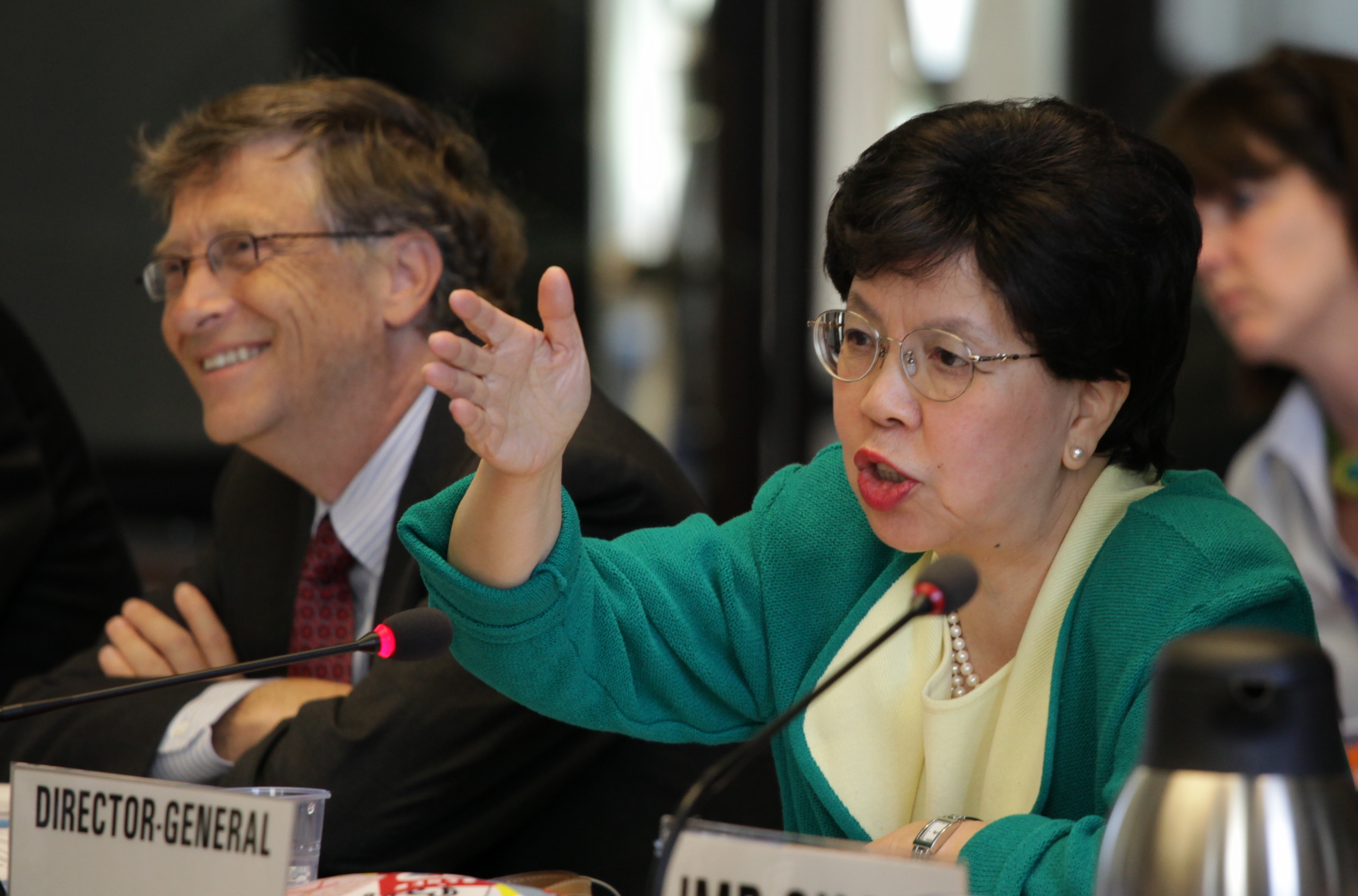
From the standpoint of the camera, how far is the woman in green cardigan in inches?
44.3

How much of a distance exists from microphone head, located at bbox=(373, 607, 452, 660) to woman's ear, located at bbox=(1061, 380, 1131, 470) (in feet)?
1.90

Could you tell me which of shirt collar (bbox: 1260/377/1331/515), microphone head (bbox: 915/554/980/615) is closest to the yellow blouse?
microphone head (bbox: 915/554/980/615)

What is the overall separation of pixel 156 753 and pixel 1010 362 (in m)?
1.09

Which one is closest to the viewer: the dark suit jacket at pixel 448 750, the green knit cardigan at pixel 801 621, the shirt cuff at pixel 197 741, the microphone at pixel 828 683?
the microphone at pixel 828 683

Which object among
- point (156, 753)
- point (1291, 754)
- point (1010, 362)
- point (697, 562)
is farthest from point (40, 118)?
point (1291, 754)

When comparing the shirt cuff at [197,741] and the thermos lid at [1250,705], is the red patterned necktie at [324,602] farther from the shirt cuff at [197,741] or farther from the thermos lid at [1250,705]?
the thermos lid at [1250,705]

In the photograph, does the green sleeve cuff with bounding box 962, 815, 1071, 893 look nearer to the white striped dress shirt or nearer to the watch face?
the watch face

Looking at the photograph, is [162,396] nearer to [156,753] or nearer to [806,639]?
[156,753]

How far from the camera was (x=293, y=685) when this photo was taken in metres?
1.64

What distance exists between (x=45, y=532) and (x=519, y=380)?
1249mm

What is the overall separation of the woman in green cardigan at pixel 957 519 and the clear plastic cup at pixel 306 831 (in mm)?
217

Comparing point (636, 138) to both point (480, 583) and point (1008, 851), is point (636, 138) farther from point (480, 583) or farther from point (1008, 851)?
point (1008, 851)

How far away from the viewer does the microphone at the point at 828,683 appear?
0.85 meters

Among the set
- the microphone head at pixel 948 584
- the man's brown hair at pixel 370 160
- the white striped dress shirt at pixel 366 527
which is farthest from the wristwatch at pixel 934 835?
the man's brown hair at pixel 370 160
